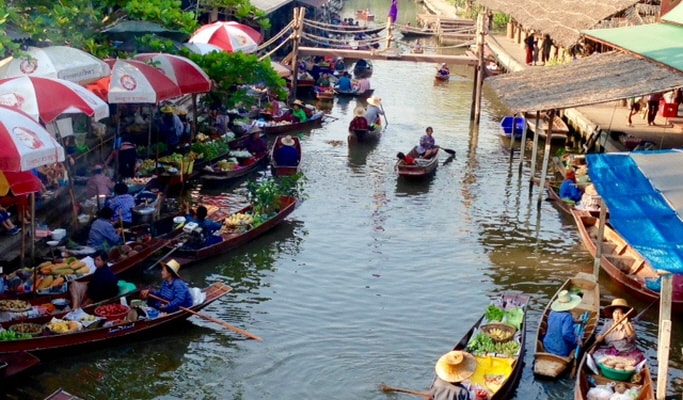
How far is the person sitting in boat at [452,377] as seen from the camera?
11.0m

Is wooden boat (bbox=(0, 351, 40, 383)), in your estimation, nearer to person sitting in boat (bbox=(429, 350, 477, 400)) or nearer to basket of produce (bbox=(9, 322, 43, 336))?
basket of produce (bbox=(9, 322, 43, 336))

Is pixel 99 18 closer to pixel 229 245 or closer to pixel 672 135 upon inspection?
pixel 229 245

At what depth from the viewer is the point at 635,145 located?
24578 millimetres

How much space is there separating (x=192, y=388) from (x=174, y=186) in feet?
30.7

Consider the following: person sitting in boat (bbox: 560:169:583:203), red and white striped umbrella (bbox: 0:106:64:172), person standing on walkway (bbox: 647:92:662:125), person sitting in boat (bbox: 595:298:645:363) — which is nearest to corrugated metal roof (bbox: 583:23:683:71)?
person standing on walkway (bbox: 647:92:662:125)

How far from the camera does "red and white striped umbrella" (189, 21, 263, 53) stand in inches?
1076

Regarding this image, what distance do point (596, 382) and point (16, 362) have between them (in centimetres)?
761

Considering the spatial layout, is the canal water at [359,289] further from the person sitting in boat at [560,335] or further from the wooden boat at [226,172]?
the wooden boat at [226,172]

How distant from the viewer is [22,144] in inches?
540

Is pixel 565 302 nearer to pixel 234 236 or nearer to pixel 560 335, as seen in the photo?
pixel 560 335

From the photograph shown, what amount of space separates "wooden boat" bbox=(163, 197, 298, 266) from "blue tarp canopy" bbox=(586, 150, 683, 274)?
6.79 m

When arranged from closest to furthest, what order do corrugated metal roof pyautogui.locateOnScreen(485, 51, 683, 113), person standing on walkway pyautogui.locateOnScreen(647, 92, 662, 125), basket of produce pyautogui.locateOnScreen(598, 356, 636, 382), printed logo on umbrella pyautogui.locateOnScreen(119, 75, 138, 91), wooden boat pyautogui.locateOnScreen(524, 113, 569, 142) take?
basket of produce pyautogui.locateOnScreen(598, 356, 636, 382)
printed logo on umbrella pyautogui.locateOnScreen(119, 75, 138, 91)
corrugated metal roof pyautogui.locateOnScreen(485, 51, 683, 113)
person standing on walkway pyautogui.locateOnScreen(647, 92, 662, 125)
wooden boat pyautogui.locateOnScreen(524, 113, 569, 142)

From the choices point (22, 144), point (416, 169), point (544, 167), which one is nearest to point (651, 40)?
point (544, 167)

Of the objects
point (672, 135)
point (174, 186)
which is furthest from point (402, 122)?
point (174, 186)
